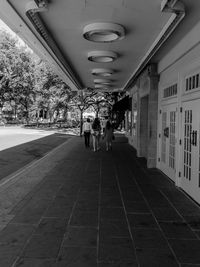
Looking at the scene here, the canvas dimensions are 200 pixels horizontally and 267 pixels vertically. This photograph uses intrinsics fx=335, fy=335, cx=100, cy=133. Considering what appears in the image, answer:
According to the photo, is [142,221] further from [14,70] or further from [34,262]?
[14,70]

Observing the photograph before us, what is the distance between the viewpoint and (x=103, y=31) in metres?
6.52

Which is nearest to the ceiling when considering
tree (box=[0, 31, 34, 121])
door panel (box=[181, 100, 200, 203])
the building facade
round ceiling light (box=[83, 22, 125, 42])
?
round ceiling light (box=[83, 22, 125, 42])

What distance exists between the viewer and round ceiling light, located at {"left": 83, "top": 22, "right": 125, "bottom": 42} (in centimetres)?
638

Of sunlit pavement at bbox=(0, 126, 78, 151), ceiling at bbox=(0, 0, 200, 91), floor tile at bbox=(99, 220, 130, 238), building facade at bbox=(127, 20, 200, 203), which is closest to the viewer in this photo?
floor tile at bbox=(99, 220, 130, 238)

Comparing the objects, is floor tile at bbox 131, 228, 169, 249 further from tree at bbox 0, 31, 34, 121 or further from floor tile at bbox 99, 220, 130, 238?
tree at bbox 0, 31, 34, 121

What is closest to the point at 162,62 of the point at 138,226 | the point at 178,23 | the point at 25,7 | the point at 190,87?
the point at 190,87

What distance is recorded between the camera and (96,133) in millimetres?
15758

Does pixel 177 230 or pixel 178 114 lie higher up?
pixel 178 114

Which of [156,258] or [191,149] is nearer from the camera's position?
[156,258]

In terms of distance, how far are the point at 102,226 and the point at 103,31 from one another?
3699 millimetres

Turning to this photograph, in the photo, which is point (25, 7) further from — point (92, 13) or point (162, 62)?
point (162, 62)

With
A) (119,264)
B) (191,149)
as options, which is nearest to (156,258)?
(119,264)

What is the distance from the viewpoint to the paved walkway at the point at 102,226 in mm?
3887

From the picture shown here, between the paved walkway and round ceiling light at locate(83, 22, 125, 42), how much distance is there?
3.30m
